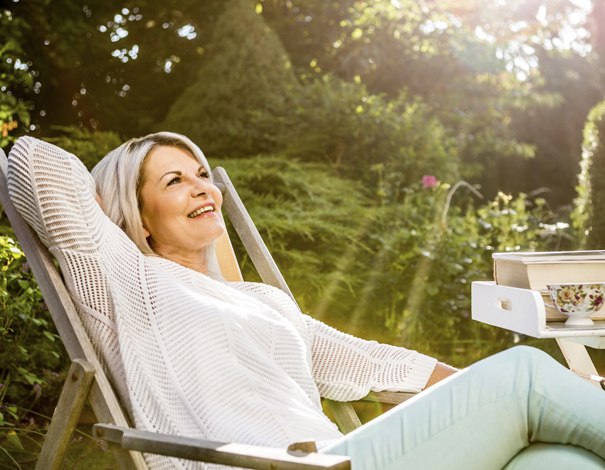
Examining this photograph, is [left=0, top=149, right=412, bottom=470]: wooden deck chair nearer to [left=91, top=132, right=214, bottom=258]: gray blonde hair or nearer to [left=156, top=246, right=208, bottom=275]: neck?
[left=91, top=132, right=214, bottom=258]: gray blonde hair

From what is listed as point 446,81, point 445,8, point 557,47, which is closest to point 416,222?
point 446,81

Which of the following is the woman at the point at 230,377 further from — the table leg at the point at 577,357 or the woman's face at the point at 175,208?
the table leg at the point at 577,357

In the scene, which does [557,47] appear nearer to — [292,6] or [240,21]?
[292,6]

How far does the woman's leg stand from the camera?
1432 mm

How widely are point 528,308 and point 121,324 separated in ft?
4.46

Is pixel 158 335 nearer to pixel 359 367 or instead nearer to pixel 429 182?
pixel 359 367

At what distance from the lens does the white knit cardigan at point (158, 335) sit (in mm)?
1530

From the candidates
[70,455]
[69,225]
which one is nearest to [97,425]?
[69,225]

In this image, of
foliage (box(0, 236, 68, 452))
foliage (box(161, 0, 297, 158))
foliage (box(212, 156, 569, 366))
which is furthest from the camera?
foliage (box(161, 0, 297, 158))

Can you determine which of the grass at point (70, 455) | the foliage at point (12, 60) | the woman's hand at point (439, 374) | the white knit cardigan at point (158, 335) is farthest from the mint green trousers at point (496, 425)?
the foliage at point (12, 60)

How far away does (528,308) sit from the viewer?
200 cm

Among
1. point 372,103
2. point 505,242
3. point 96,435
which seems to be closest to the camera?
point 96,435

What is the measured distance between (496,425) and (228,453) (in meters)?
0.77

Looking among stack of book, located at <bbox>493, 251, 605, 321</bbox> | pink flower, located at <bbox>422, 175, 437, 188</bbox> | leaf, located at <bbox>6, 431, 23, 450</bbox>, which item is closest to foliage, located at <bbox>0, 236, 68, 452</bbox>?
leaf, located at <bbox>6, 431, 23, 450</bbox>
